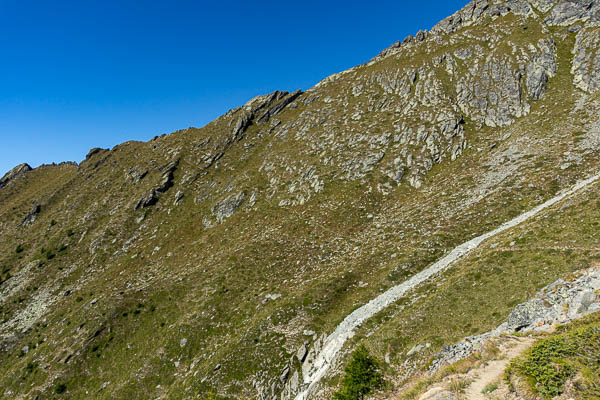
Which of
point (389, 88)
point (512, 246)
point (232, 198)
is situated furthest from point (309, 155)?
point (512, 246)

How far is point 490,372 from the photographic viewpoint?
11922 millimetres

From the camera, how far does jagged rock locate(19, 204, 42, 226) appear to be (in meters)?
83.7

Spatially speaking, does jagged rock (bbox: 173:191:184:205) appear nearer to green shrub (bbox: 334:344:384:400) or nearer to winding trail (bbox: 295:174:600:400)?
winding trail (bbox: 295:174:600:400)

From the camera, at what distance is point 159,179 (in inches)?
3361

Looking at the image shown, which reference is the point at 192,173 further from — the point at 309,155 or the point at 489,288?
the point at 489,288

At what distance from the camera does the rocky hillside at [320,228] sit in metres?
27.0

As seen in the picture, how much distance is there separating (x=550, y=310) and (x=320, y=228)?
37.0m

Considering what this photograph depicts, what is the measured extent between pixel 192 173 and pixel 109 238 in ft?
101

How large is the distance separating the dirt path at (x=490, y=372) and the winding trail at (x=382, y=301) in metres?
15.7

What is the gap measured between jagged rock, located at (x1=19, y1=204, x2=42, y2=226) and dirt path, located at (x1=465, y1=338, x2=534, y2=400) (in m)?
122

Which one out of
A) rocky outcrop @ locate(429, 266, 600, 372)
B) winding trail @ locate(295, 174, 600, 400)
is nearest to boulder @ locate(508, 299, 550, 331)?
rocky outcrop @ locate(429, 266, 600, 372)

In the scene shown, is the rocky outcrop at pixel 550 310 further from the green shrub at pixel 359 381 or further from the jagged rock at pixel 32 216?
the jagged rock at pixel 32 216

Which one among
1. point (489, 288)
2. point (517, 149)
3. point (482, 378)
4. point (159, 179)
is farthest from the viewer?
point (159, 179)

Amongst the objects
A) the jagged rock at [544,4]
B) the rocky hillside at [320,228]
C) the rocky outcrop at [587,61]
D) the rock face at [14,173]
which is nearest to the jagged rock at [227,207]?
the rocky hillside at [320,228]
